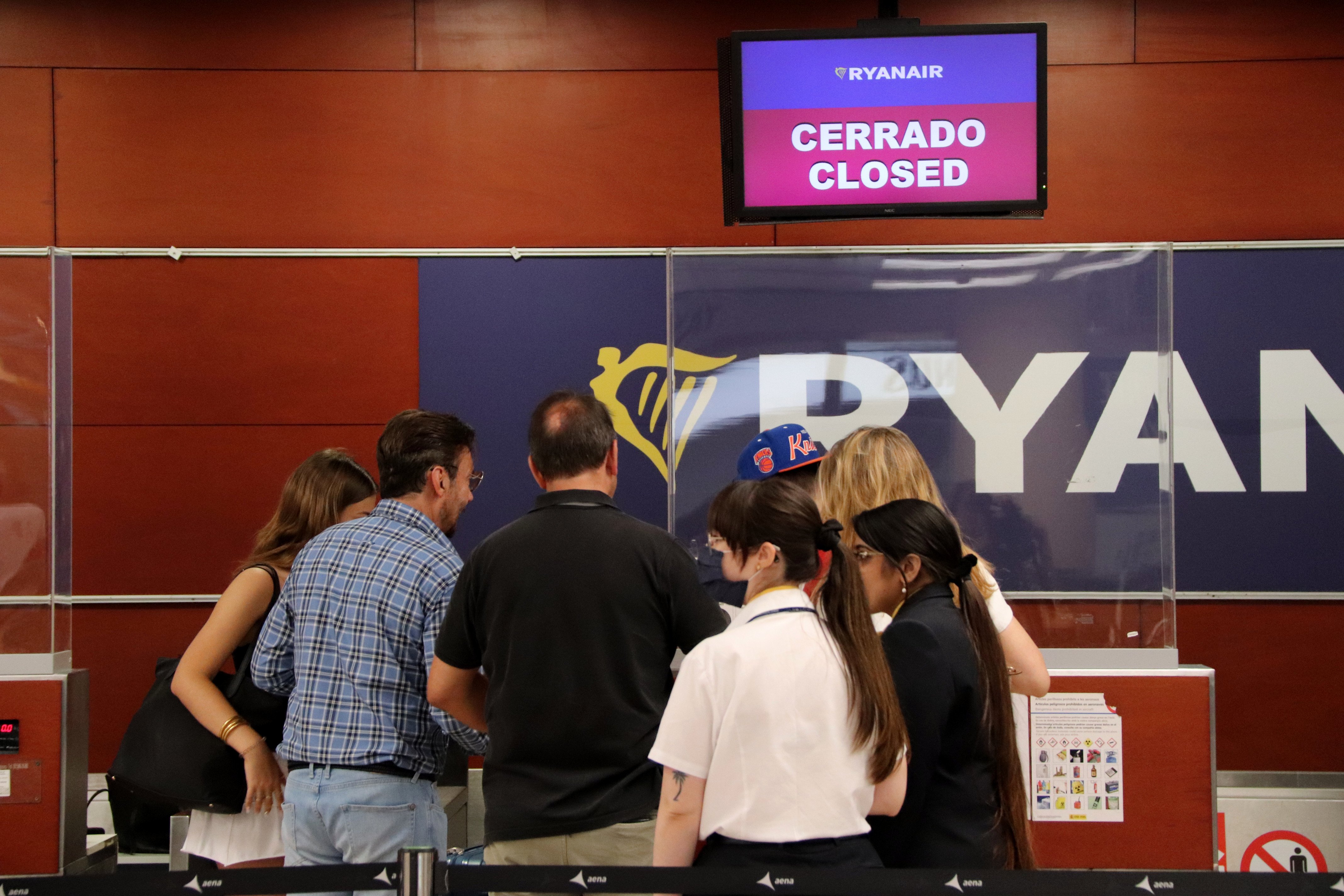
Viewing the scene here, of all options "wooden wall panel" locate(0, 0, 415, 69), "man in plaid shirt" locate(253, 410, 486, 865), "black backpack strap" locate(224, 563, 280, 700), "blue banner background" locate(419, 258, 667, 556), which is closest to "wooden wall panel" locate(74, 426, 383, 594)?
"blue banner background" locate(419, 258, 667, 556)

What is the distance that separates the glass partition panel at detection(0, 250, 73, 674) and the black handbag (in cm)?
81

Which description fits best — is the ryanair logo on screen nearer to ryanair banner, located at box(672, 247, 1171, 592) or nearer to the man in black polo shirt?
ryanair banner, located at box(672, 247, 1171, 592)

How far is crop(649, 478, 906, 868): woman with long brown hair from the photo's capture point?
147 centimetres

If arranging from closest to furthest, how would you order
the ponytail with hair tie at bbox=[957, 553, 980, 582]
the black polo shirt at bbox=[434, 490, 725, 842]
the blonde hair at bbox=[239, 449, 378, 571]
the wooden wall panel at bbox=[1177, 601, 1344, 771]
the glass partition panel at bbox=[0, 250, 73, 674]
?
the ponytail with hair tie at bbox=[957, 553, 980, 582] → the black polo shirt at bbox=[434, 490, 725, 842] → the blonde hair at bbox=[239, 449, 378, 571] → the glass partition panel at bbox=[0, 250, 73, 674] → the wooden wall panel at bbox=[1177, 601, 1344, 771]

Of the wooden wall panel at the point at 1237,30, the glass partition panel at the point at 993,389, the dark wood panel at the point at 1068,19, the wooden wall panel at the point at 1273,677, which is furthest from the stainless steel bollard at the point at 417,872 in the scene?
the wooden wall panel at the point at 1237,30

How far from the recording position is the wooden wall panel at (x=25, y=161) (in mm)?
3928

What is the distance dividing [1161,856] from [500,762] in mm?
1750

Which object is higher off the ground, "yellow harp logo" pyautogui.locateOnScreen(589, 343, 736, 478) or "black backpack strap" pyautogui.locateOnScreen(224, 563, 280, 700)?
"yellow harp logo" pyautogui.locateOnScreen(589, 343, 736, 478)

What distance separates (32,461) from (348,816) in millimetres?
1637

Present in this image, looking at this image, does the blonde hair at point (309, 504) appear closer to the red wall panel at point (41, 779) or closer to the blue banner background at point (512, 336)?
the red wall panel at point (41, 779)

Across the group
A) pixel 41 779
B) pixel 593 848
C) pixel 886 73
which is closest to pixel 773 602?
pixel 593 848

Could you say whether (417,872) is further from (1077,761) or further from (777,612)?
(1077,761)

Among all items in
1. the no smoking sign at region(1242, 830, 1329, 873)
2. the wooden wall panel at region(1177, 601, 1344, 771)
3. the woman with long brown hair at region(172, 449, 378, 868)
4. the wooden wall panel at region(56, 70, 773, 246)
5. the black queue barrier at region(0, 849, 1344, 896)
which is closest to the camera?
the black queue barrier at region(0, 849, 1344, 896)

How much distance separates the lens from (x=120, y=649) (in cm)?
388
